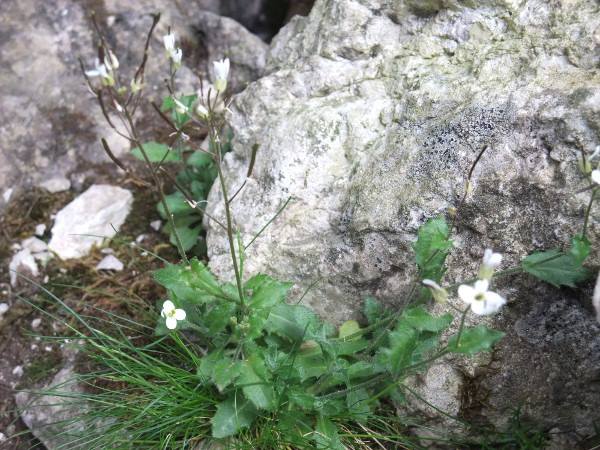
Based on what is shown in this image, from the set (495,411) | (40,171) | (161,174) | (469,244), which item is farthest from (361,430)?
(40,171)

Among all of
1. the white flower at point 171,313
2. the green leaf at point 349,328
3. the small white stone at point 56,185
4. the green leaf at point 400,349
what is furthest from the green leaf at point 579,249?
the small white stone at point 56,185

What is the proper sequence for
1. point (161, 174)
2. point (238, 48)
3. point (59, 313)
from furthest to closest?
point (238, 48) → point (161, 174) → point (59, 313)

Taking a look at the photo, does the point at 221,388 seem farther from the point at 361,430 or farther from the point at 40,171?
the point at 40,171

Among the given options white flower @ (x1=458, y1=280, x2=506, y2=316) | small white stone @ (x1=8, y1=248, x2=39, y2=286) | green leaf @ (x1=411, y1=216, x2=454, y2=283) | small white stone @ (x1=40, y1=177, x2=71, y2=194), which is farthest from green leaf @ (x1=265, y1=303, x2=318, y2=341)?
small white stone @ (x1=40, y1=177, x2=71, y2=194)

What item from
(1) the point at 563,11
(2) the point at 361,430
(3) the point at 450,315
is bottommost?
(2) the point at 361,430

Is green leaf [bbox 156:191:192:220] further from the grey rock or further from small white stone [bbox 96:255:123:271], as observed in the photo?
the grey rock

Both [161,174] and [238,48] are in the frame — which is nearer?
[161,174]

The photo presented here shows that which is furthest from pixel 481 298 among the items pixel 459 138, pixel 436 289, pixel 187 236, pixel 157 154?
pixel 157 154
